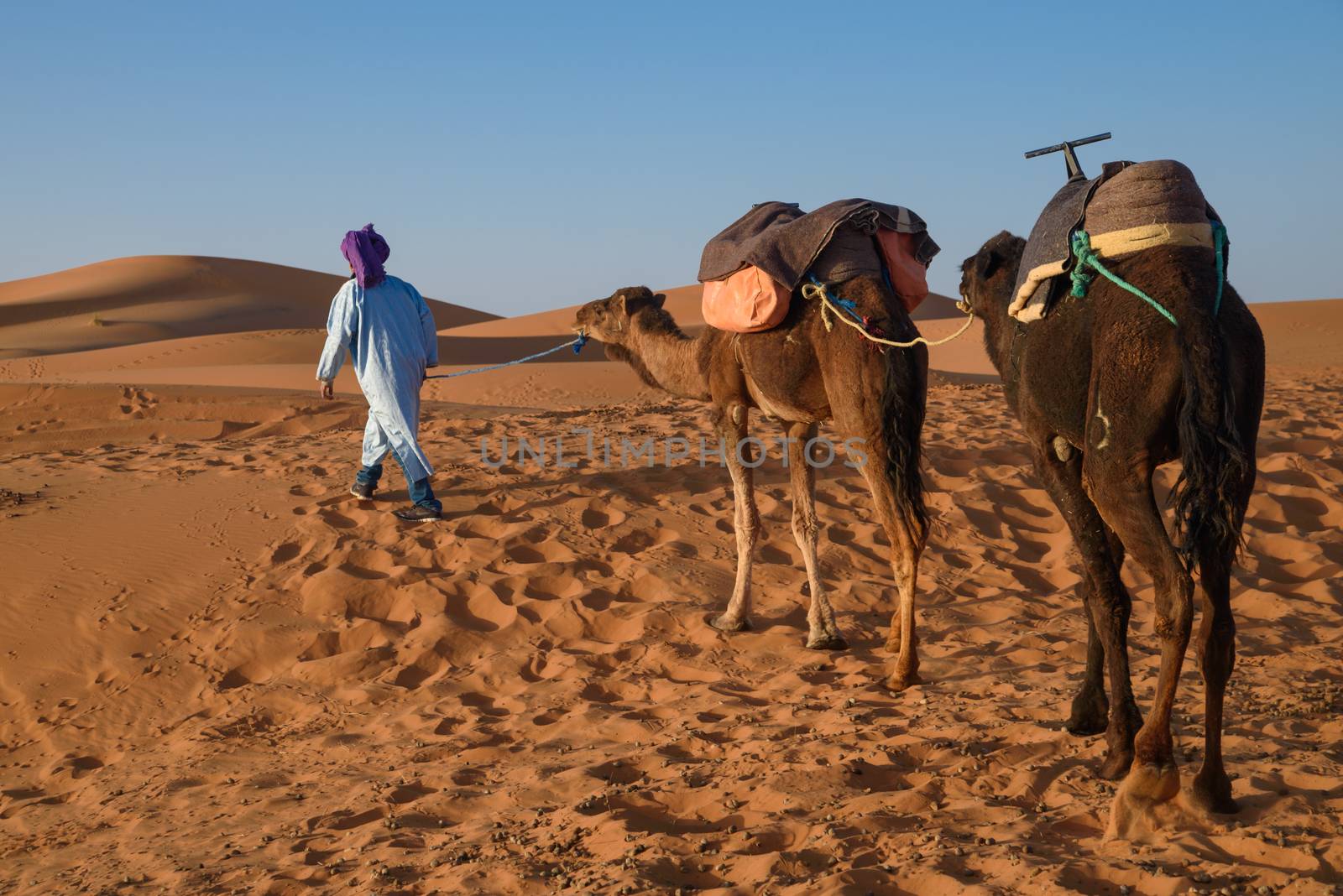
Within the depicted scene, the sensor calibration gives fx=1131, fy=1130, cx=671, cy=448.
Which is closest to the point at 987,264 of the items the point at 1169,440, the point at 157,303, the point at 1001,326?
the point at 1001,326

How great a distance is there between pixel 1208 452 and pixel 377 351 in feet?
21.5

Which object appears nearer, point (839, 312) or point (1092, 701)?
point (1092, 701)

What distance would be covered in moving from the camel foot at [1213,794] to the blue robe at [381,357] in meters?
6.18

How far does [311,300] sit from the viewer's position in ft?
182

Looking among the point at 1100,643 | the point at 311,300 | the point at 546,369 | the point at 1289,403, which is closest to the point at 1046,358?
the point at 1100,643

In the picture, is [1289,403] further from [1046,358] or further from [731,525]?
[1046,358]

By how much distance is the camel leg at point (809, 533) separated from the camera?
6418mm

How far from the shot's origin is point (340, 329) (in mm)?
8672

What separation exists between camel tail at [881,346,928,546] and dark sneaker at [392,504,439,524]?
391cm

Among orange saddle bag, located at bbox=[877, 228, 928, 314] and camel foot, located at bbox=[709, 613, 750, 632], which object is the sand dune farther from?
orange saddle bag, located at bbox=[877, 228, 928, 314]

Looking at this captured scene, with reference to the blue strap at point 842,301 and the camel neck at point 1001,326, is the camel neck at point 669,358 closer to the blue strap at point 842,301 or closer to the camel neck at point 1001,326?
the blue strap at point 842,301

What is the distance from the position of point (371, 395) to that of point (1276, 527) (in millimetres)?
6913

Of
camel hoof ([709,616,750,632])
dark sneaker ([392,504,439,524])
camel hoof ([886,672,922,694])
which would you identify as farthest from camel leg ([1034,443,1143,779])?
dark sneaker ([392,504,439,524])

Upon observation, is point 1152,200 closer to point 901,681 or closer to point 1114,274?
point 1114,274
